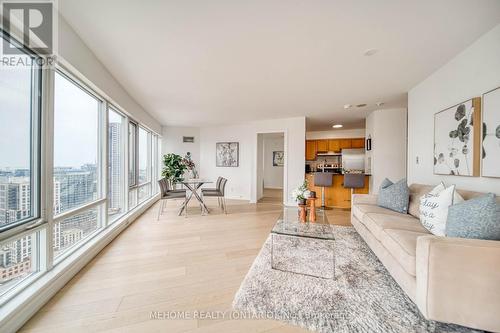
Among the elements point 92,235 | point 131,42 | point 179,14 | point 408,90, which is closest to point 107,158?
point 92,235

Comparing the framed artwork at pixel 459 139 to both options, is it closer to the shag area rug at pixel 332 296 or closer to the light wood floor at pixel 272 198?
the shag area rug at pixel 332 296

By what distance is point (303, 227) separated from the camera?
7.41 feet

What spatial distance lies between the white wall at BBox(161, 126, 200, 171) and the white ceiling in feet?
9.70

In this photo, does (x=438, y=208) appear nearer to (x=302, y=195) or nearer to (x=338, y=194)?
(x=302, y=195)

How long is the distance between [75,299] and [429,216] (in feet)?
11.1

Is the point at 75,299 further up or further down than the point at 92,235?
further down

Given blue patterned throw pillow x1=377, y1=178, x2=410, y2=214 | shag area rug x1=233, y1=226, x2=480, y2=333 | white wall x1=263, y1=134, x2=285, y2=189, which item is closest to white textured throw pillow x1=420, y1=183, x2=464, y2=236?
blue patterned throw pillow x1=377, y1=178, x2=410, y2=214

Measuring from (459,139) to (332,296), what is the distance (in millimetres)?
2237

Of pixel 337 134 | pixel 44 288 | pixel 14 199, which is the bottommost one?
pixel 44 288

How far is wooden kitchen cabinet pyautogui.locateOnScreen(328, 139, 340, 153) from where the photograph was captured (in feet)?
22.0

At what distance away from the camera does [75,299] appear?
1.57m

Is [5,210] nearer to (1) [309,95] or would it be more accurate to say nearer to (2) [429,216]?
(2) [429,216]

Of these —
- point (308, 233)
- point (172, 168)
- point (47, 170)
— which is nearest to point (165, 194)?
point (172, 168)

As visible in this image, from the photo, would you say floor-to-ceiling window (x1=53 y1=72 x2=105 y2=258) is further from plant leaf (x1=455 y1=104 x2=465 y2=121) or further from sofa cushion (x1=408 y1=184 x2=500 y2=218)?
plant leaf (x1=455 y1=104 x2=465 y2=121)
